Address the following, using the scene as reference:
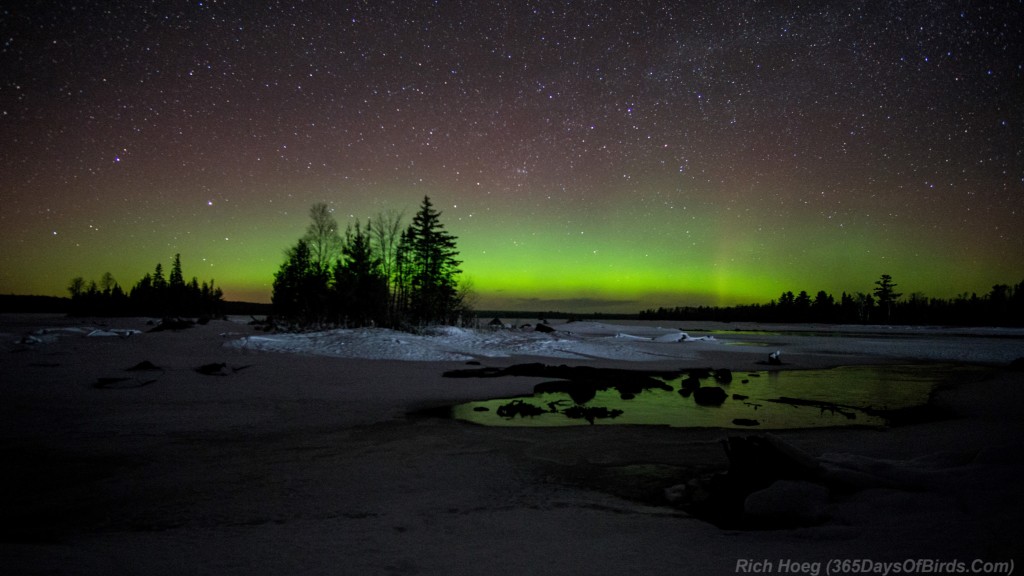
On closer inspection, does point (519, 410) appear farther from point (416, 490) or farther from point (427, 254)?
point (427, 254)

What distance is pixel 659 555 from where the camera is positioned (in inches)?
136

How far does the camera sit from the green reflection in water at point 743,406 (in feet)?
32.2

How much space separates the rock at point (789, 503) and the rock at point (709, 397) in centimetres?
789

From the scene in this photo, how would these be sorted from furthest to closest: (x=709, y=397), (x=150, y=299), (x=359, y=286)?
(x=150, y=299)
(x=359, y=286)
(x=709, y=397)

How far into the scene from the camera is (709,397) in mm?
12445

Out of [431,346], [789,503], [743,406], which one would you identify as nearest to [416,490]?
[789,503]

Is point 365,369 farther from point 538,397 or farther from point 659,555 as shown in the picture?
point 659,555

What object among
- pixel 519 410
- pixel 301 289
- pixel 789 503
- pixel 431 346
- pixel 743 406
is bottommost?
pixel 743 406

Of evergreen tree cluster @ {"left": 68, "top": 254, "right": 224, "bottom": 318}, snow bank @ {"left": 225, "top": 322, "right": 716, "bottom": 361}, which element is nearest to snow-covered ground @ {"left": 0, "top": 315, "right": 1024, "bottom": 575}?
snow bank @ {"left": 225, "top": 322, "right": 716, "bottom": 361}

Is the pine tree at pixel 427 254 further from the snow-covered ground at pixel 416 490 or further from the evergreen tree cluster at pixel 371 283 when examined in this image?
the snow-covered ground at pixel 416 490

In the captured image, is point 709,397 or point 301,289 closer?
point 709,397

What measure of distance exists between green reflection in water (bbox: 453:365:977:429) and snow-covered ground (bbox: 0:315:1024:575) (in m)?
0.88

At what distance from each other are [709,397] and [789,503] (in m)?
8.53

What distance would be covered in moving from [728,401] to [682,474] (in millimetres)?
7533
